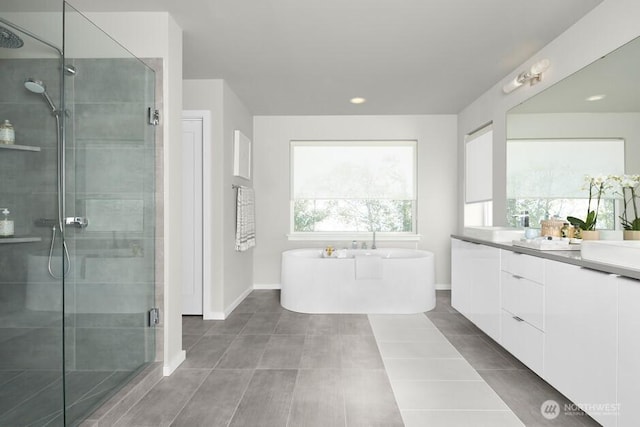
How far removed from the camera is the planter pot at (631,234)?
2109 millimetres

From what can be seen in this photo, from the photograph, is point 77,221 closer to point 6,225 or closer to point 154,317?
point 6,225

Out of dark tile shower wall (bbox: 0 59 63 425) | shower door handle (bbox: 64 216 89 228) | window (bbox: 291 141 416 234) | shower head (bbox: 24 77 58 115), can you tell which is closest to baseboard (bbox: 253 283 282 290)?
window (bbox: 291 141 416 234)

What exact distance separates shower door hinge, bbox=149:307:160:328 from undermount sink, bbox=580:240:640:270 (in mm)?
2513

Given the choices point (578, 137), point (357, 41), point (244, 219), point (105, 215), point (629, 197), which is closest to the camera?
point (105, 215)

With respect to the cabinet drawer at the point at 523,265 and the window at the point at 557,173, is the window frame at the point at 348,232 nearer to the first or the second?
the window at the point at 557,173

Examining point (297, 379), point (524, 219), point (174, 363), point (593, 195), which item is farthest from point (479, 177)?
point (174, 363)

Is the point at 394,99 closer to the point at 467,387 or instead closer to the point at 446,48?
the point at 446,48

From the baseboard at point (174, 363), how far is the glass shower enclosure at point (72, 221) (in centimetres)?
12

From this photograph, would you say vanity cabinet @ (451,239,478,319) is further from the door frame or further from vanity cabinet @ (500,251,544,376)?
the door frame

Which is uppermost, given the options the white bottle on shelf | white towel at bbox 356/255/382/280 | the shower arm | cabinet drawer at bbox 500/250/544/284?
the shower arm

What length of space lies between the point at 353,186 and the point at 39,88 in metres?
4.19

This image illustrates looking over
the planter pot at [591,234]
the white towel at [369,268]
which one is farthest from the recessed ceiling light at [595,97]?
the white towel at [369,268]

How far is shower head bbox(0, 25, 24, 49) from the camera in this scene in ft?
4.72

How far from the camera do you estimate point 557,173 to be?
2828mm
